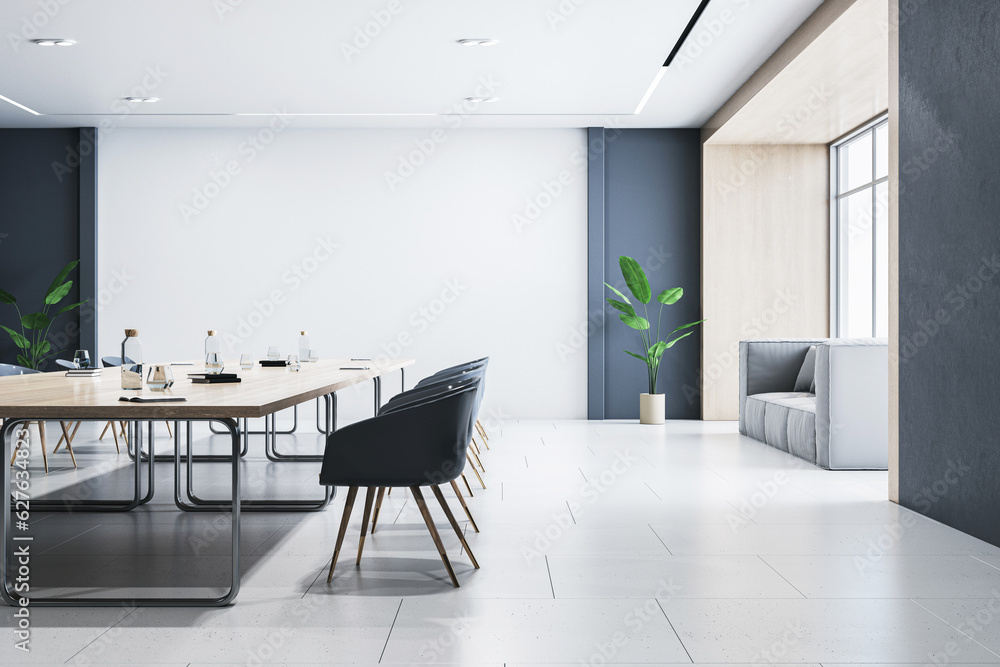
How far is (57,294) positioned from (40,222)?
2.97ft

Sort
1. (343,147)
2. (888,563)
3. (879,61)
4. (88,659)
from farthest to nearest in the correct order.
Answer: (343,147) < (879,61) < (888,563) < (88,659)

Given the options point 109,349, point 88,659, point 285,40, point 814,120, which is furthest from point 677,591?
point 109,349

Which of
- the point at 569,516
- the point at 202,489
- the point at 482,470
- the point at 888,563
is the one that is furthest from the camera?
the point at 482,470

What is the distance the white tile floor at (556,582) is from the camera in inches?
79.3

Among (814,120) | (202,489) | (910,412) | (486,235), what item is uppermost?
(814,120)

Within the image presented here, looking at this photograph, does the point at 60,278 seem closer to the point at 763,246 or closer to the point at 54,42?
the point at 54,42

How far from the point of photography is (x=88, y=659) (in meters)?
1.94

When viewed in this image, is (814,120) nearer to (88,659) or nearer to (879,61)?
(879,61)

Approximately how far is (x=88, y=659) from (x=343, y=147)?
6.22 metres

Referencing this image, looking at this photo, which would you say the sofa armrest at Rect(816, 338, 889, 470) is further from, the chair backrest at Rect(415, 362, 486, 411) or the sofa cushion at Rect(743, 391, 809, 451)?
the chair backrest at Rect(415, 362, 486, 411)

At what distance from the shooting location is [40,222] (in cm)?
762

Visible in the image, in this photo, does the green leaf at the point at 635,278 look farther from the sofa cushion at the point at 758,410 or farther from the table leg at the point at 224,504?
the table leg at the point at 224,504

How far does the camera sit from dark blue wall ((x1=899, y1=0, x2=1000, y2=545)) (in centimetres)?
299

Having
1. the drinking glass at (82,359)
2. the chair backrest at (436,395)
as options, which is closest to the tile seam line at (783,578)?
the chair backrest at (436,395)
